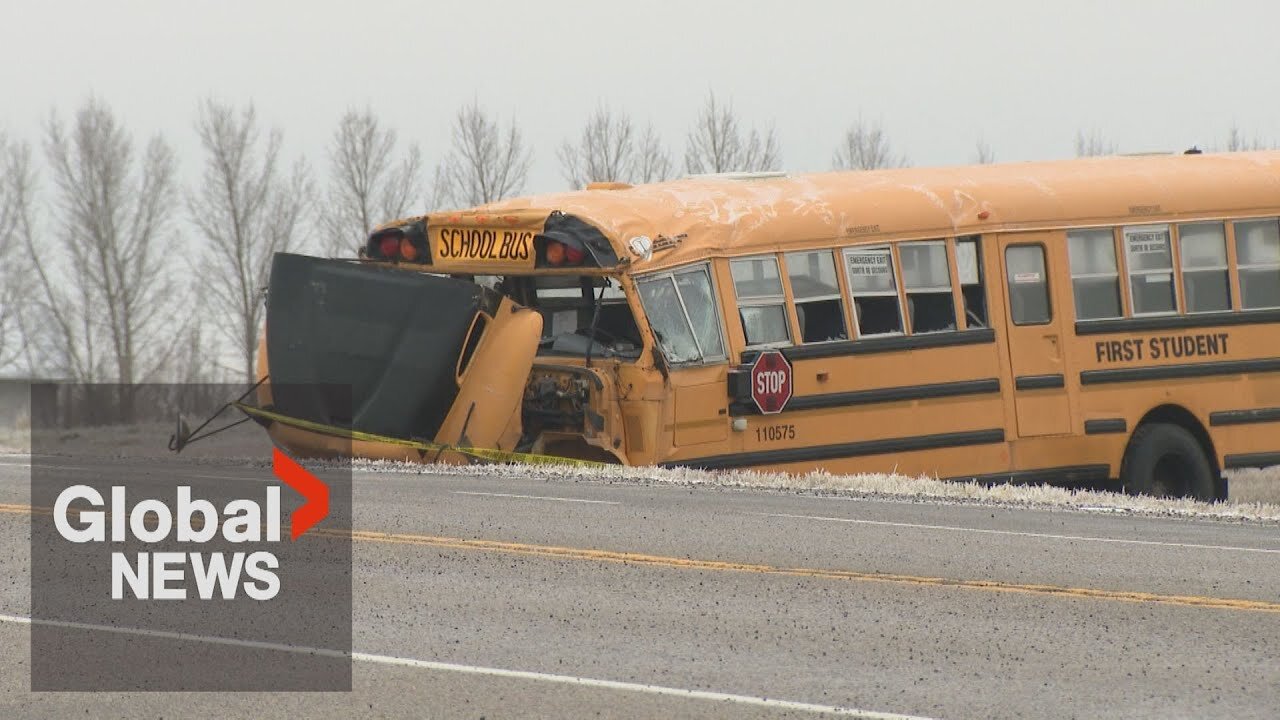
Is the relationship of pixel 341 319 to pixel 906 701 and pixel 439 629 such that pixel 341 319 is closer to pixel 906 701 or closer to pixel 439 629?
pixel 439 629

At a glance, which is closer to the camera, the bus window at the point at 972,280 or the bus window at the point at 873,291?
the bus window at the point at 873,291

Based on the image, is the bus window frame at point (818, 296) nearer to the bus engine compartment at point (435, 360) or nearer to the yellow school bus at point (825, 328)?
the yellow school bus at point (825, 328)

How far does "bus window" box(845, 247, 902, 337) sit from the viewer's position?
15461 mm

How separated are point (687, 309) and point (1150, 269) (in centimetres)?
447

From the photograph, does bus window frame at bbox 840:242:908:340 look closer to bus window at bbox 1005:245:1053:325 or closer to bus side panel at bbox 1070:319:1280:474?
bus window at bbox 1005:245:1053:325

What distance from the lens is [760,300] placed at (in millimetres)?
15203

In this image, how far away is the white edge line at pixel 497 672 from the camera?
704 cm

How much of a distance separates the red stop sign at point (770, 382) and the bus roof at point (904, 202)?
913 millimetres

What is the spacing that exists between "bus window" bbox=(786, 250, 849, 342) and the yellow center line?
503cm

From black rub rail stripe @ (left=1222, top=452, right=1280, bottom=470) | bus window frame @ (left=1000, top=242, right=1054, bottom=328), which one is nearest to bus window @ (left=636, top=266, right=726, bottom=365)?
bus window frame @ (left=1000, top=242, right=1054, bottom=328)

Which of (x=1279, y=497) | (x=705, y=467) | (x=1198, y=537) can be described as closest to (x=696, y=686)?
(x=1198, y=537)

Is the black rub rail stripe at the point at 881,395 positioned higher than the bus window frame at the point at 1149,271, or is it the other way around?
the bus window frame at the point at 1149,271

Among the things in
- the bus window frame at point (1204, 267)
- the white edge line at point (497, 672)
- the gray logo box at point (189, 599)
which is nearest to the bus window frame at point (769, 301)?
the gray logo box at point (189, 599)

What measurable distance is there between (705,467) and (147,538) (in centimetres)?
516
